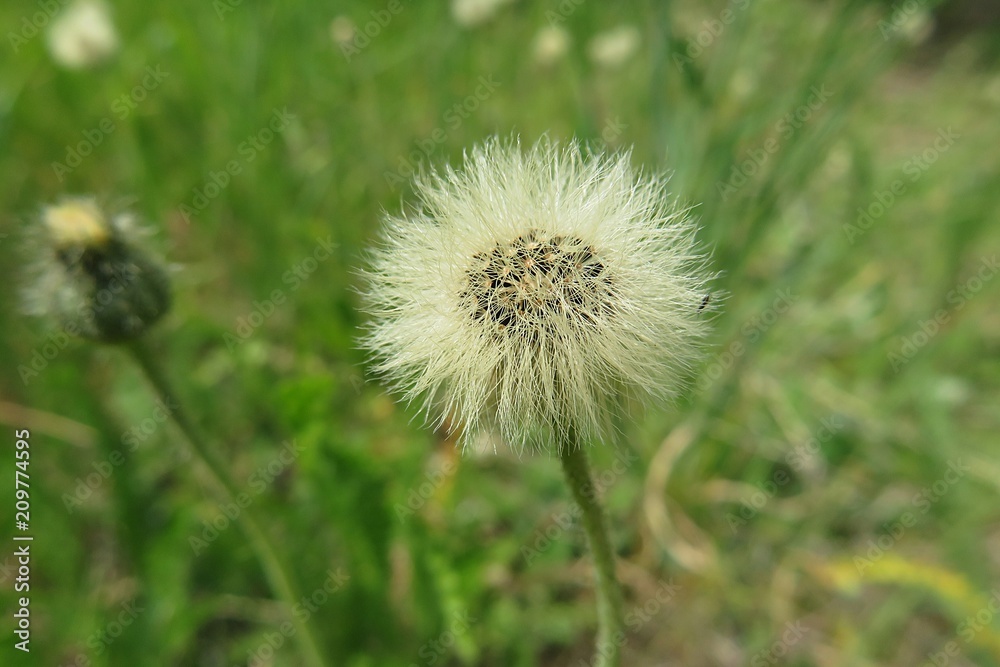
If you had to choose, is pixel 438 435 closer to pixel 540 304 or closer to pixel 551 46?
pixel 540 304

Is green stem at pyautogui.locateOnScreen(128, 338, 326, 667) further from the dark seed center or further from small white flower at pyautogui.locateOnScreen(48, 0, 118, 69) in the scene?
small white flower at pyautogui.locateOnScreen(48, 0, 118, 69)

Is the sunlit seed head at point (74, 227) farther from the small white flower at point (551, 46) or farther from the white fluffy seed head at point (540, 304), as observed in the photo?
the small white flower at point (551, 46)

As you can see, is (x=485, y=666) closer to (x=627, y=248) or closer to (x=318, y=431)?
(x=318, y=431)

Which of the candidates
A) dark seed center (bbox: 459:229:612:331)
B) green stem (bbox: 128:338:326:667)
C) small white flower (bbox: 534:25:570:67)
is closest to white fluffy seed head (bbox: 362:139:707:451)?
dark seed center (bbox: 459:229:612:331)

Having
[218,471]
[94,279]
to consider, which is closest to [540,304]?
[218,471]

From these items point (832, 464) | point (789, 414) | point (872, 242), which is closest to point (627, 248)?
point (789, 414)
